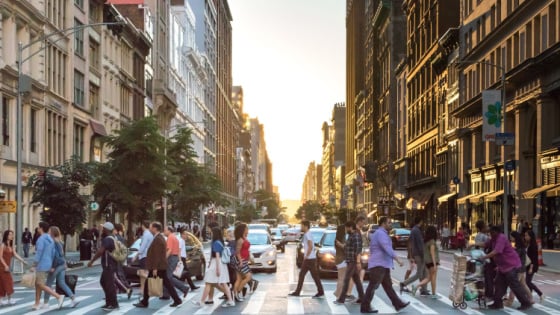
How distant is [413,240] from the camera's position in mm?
21828

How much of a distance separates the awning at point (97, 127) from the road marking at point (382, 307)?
41.5m

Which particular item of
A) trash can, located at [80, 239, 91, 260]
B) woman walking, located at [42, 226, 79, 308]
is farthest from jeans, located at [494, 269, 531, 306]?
trash can, located at [80, 239, 91, 260]

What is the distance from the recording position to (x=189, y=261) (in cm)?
2698

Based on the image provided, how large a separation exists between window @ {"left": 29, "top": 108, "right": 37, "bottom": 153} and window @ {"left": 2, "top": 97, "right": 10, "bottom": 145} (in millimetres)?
3410

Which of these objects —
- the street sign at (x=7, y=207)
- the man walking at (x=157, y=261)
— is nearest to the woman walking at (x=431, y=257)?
the man walking at (x=157, y=261)

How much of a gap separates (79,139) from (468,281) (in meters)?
Answer: 42.4

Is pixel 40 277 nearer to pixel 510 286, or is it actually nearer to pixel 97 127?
pixel 510 286

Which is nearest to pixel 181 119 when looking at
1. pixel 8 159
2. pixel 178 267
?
pixel 8 159

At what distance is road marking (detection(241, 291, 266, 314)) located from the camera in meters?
18.3

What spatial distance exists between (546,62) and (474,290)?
2889cm

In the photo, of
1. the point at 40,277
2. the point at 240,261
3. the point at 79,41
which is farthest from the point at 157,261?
the point at 79,41

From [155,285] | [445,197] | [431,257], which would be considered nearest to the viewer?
[155,285]

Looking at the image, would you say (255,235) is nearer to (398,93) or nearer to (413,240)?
(413,240)

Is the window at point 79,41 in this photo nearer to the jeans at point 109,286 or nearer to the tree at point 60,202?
the tree at point 60,202
